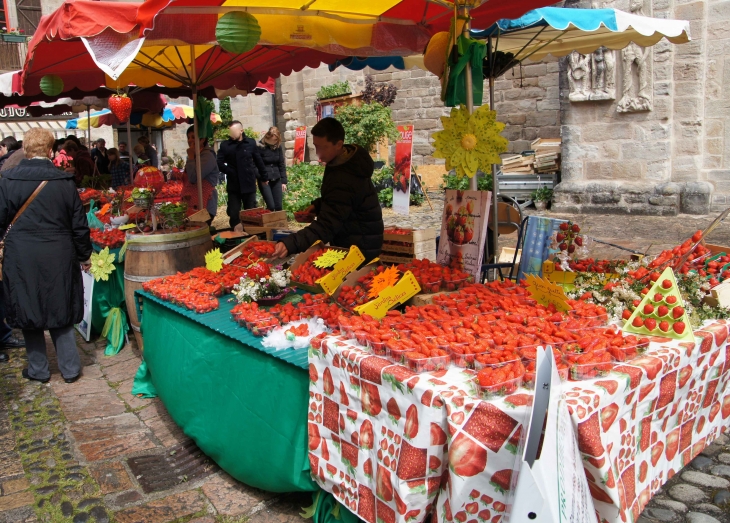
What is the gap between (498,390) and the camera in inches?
80.7

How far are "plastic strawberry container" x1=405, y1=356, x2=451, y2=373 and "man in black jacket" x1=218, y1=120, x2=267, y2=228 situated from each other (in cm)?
710

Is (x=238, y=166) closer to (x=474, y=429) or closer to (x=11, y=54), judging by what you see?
(x=474, y=429)

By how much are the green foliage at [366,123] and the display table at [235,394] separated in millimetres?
11558

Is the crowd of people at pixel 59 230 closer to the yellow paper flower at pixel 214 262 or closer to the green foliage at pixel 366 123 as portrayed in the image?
the yellow paper flower at pixel 214 262

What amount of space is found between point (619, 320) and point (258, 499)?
1.94m

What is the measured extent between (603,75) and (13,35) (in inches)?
767

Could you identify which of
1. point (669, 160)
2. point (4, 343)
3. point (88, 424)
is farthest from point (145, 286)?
point (669, 160)

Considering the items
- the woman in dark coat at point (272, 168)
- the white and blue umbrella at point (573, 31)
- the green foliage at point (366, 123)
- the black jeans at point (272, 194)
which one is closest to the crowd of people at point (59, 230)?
the white and blue umbrella at point (573, 31)

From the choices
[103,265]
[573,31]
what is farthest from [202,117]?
Result: [573,31]

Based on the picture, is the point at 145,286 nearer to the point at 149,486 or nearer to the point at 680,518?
the point at 149,486

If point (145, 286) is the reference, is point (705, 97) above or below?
above

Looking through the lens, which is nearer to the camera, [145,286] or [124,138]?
[145,286]

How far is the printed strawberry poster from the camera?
346 centimetres

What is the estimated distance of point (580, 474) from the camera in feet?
5.85
